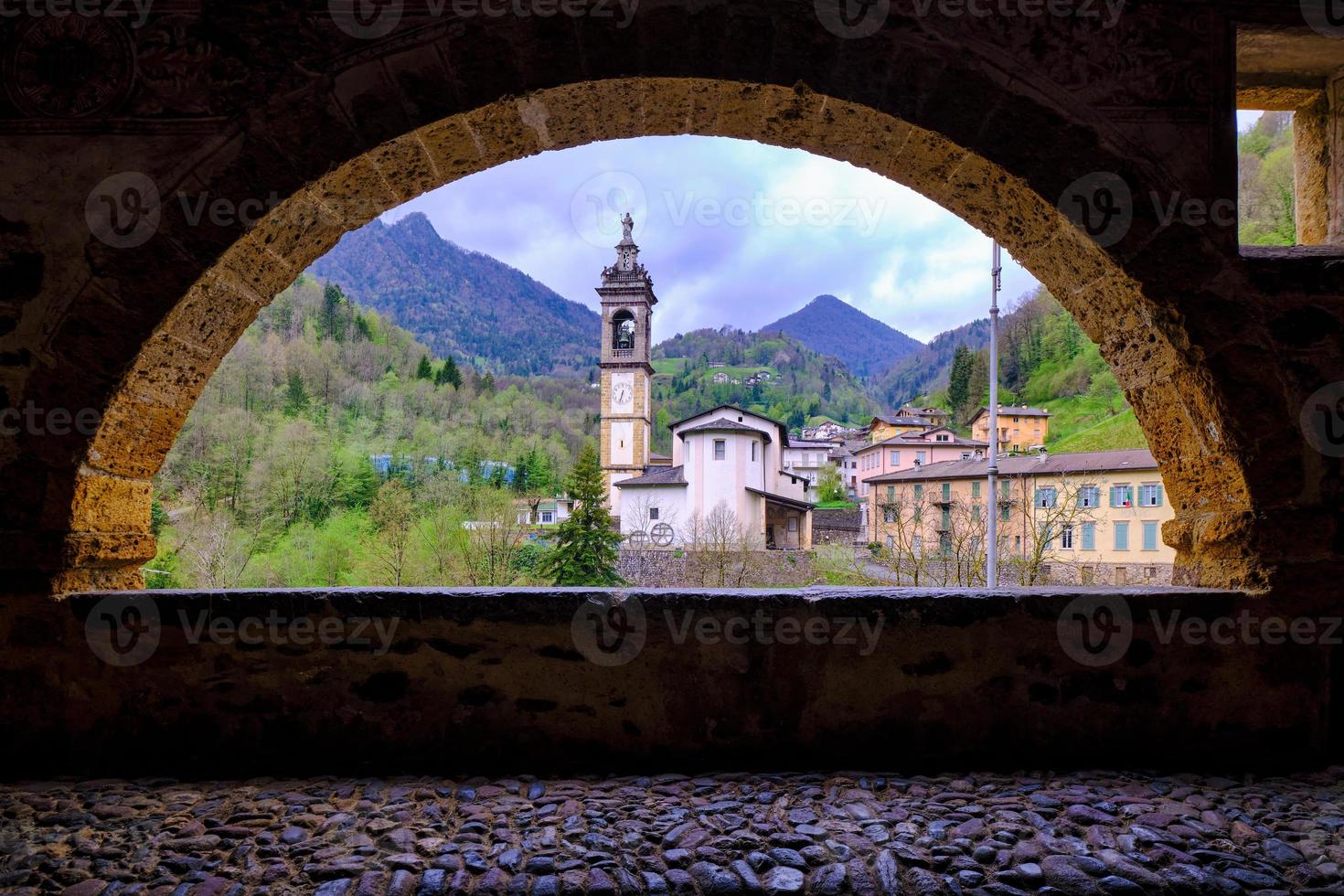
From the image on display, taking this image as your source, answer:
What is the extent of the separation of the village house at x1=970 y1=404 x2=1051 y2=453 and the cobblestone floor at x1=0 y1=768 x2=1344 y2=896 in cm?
1688

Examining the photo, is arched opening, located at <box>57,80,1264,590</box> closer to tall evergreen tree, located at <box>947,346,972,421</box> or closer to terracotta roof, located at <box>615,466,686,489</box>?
terracotta roof, located at <box>615,466,686,489</box>

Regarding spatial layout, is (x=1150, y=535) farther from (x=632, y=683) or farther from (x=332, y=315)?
(x=332, y=315)

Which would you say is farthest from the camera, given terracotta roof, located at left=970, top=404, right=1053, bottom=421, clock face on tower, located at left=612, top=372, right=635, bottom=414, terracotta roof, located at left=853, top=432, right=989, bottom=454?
clock face on tower, located at left=612, top=372, right=635, bottom=414

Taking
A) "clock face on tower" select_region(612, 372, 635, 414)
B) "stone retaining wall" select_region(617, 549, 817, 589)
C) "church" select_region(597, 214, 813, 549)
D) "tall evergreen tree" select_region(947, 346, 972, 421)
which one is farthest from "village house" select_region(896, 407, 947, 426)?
"clock face on tower" select_region(612, 372, 635, 414)

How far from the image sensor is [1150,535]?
1227cm

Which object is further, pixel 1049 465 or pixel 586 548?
pixel 586 548

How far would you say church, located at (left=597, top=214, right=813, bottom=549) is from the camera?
1977cm

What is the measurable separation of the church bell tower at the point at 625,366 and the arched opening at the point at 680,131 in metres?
22.3

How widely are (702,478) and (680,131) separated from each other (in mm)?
17942

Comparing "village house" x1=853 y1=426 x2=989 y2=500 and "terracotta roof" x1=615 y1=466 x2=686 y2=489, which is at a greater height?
"village house" x1=853 y1=426 x2=989 y2=500

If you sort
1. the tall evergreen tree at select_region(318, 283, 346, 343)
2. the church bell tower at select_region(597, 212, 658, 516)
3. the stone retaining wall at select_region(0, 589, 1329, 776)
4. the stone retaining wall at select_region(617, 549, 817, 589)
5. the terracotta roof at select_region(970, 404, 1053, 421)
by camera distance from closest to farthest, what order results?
the stone retaining wall at select_region(0, 589, 1329, 776) < the stone retaining wall at select_region(617, 549, 817, 589) < the terracotta roof at select_region(970, 404, 1053, 421) < the church bell tower at select_region(597, 212, 658, 516) < the tall evergreen tree at select_region(318, 283, 346, 343)

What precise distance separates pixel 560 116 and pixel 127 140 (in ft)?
4.53

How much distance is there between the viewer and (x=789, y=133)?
2.40 m

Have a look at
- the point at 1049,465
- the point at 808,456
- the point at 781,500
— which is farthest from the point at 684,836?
the point at 808,456
